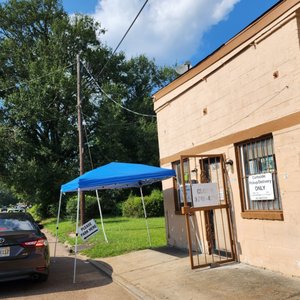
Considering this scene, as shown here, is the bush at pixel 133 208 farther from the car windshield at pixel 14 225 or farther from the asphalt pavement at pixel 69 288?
the car windshield at pixel 14 225

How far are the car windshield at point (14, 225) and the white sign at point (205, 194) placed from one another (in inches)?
139

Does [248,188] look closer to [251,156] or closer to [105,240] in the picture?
[251,156]

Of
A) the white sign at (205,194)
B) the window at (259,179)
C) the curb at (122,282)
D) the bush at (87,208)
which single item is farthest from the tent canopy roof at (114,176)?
the bush at (87,208)

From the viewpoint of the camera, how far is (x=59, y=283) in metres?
9.24

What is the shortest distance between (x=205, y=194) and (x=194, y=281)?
2006mm

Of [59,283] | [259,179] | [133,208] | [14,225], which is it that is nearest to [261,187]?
[259,179]

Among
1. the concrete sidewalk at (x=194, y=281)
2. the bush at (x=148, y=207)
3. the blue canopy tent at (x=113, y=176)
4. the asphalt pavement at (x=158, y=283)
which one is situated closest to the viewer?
the concrete sidewalk at (x=194, y=281)

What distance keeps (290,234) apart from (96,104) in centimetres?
3304

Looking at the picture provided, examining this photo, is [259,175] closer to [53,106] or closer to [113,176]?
[113,176]

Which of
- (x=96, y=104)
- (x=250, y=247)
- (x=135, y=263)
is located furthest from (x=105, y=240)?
(x=96, y=104)

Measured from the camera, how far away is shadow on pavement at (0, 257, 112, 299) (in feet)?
27.9

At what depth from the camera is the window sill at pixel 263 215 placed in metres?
8.09

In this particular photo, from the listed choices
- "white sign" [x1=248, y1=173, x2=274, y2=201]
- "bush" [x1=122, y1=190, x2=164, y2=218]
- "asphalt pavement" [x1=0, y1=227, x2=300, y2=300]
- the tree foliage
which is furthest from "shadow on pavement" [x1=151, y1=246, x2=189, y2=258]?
the tree foliage

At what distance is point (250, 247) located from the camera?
9.05m
